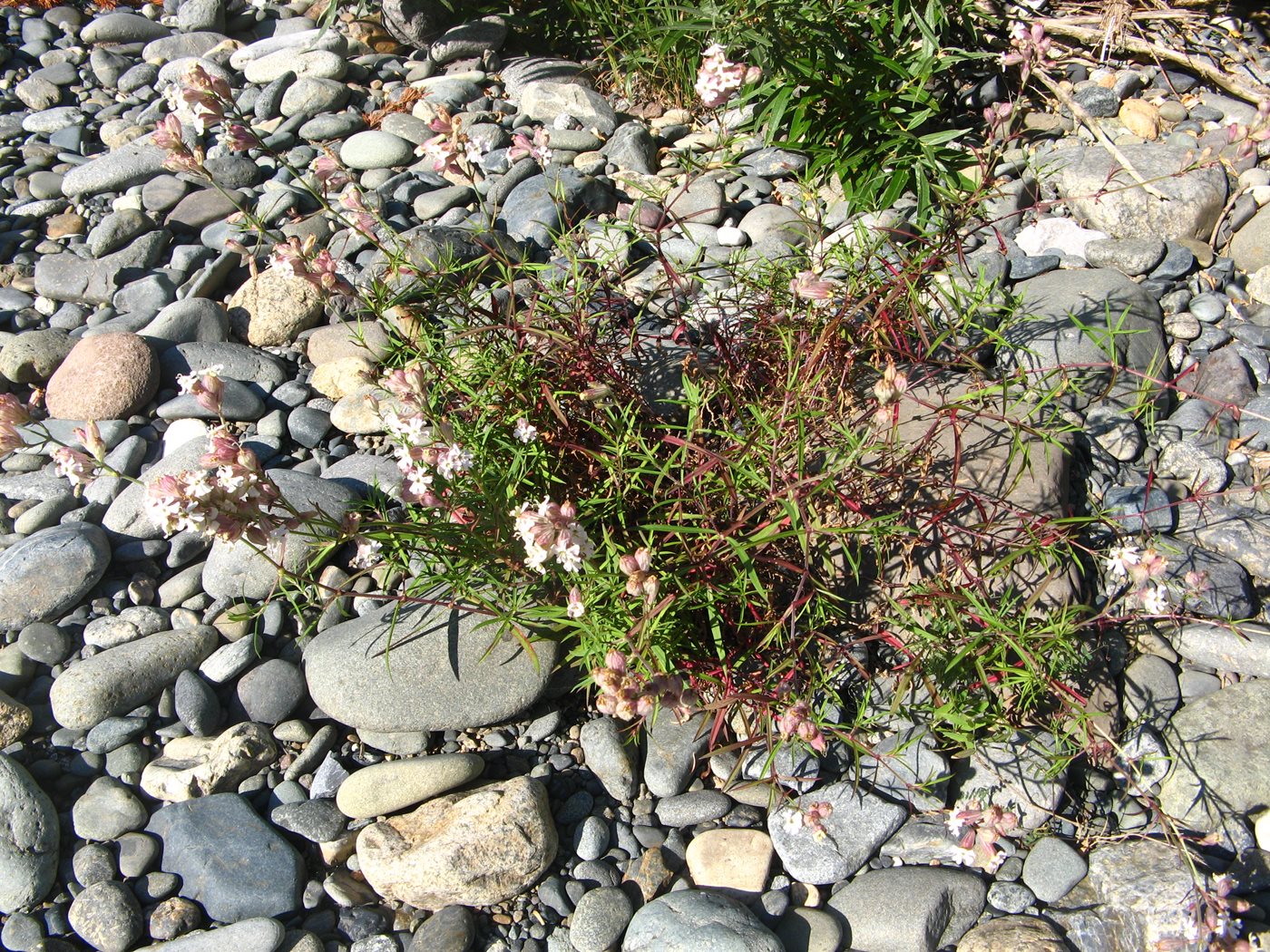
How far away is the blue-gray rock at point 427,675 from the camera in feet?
8.45

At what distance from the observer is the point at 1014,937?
84.7 inches

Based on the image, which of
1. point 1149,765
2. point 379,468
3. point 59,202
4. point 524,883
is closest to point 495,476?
point 379,468

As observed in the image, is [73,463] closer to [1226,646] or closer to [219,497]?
[219,497]

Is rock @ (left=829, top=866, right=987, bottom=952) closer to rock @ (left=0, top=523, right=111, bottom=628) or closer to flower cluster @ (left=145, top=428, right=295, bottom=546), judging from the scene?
flower cluster @ (left=145, top=428, right=295, bottom=546)

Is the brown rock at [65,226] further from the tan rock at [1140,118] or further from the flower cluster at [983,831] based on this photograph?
the tan rock at [1140,118]

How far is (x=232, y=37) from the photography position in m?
5.79

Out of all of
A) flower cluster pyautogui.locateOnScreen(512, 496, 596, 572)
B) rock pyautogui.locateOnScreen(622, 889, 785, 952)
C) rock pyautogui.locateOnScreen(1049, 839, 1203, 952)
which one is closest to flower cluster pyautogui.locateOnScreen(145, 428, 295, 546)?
flower cluster pyautogui.locateOnScreen(512, 496, 596, 572)

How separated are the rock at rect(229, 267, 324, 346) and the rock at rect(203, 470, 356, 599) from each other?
0.98 m

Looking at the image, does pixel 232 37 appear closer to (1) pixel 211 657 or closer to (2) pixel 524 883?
(1) pixel 211 657

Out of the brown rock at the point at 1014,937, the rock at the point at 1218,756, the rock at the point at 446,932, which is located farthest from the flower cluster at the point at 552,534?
the rock at the point at 1218,756

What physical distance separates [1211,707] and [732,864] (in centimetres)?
131

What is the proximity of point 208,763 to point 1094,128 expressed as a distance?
13.0 ft

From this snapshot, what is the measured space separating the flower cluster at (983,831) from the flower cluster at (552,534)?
1009 millimetres

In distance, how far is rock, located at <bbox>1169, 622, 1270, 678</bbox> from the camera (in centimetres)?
253
